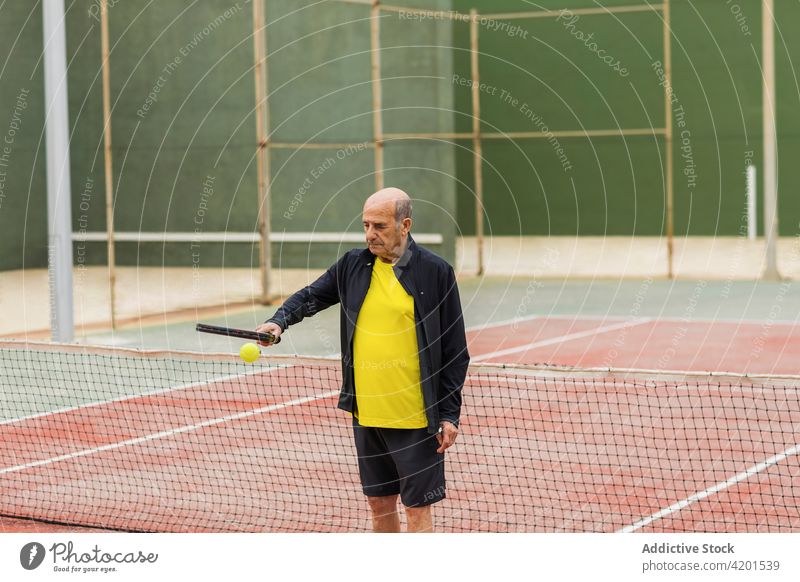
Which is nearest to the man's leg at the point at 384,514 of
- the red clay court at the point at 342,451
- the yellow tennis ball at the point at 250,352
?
the yellow tennis ball at the point at 250,352

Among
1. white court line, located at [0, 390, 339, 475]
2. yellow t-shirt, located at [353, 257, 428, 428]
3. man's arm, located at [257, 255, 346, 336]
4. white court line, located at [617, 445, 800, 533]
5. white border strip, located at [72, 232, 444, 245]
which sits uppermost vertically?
white border strip, located at [72, 232, 444, 245]

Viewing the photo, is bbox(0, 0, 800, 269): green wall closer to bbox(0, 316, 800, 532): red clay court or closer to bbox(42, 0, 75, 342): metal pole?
bbox(42, 0, 75, 342): metal pole

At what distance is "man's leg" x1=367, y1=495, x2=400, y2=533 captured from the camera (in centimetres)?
658

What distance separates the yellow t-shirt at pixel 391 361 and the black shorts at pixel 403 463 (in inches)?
3.0

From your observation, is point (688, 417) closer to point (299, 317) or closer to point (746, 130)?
point (299, 317)

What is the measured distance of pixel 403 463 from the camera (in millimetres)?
6324

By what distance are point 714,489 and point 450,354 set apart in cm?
351

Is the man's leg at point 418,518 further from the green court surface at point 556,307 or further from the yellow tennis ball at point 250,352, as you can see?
the green court surface at point 556,307

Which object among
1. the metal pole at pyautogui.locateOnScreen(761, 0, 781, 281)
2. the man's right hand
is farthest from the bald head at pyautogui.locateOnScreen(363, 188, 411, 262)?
the metal pole at pyautogui.locateOnScreen(761, 0, 781, 281)

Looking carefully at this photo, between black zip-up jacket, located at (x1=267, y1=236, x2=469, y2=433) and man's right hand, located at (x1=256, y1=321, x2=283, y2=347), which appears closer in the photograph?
black zip-up jacket, located at (x1=267, y1=236, x2=469, y2=433)

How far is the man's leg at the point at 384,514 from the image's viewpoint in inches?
259

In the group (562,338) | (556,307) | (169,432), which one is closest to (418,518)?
(169,432)
